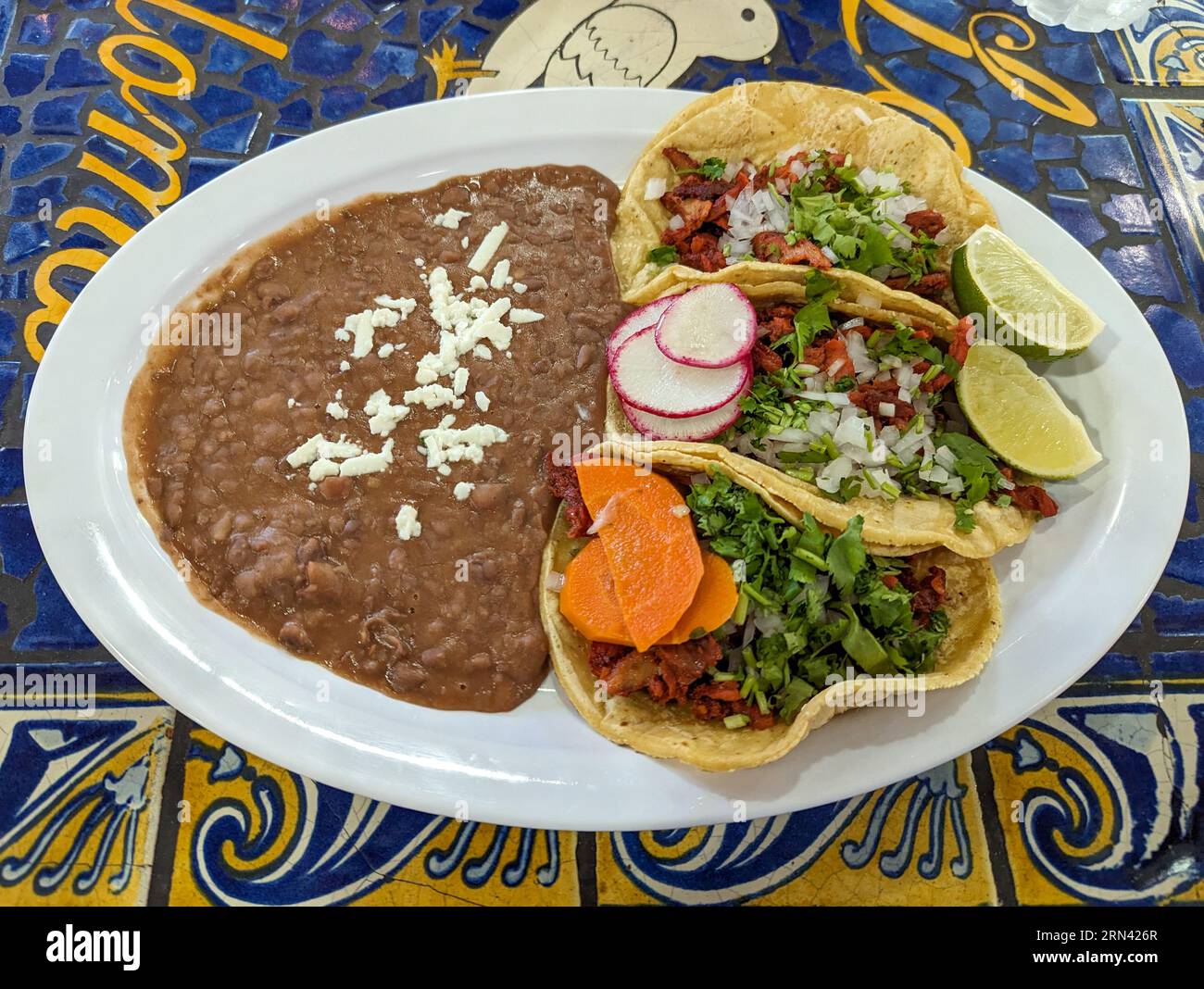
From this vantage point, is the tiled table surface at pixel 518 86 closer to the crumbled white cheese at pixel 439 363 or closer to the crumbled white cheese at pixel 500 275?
the crumbled white cheese at pixel 500 275

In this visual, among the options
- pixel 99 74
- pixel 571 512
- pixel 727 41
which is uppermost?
pixel 727 41

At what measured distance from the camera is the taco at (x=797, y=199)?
3.38 m

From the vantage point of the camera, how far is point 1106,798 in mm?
3219

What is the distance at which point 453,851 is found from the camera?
3.07 meters

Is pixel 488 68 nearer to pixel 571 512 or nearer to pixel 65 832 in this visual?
pixel 571 512

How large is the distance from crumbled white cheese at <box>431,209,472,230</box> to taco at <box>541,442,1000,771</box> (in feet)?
4.47

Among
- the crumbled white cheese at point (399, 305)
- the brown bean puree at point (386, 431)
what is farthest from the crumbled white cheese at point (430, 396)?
the crumbled white cheese at point (399, 305)

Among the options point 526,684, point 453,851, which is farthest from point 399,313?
point 453,851

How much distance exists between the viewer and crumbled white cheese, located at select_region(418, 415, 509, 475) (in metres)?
3.30

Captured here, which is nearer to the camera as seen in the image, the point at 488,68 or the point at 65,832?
the point at 65,832

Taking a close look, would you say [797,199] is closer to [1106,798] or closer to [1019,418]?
[1019,418]

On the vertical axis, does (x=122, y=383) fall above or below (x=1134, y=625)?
above

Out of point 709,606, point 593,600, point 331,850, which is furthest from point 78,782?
point 709,606

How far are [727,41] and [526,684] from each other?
3551 millimetres
